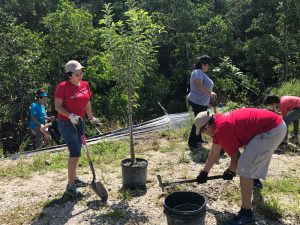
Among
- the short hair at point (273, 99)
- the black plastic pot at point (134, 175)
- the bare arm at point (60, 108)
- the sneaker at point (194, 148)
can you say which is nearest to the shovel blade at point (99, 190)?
the black plastic pot at point (134, 175)

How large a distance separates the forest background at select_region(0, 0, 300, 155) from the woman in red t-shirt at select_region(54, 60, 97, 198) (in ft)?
15.7

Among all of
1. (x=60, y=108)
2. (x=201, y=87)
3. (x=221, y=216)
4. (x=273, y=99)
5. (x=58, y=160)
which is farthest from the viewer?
(x=58, y=160)

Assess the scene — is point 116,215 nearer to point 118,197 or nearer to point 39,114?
point 118,197

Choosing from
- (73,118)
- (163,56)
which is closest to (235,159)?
(73,118)

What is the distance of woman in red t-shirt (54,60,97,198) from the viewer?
439cm

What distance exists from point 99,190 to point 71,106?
110 centimetres

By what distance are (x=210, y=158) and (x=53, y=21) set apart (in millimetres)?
10266

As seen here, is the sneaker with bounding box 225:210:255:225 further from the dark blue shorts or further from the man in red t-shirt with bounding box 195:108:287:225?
the dark blue shorts

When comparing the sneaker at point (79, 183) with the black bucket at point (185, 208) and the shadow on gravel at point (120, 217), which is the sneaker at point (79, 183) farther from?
the black bucket at point (185, 208)

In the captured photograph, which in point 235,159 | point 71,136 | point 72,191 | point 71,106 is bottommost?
point 72,191

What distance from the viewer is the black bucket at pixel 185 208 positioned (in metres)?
3.51

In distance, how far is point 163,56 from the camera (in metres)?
15.9

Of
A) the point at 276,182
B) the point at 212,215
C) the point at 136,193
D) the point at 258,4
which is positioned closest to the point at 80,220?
the point at 136,193

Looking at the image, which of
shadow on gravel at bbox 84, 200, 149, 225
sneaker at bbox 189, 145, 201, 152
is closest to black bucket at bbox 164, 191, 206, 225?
shadow on gravel at bbox 84, 200, 149, 225
